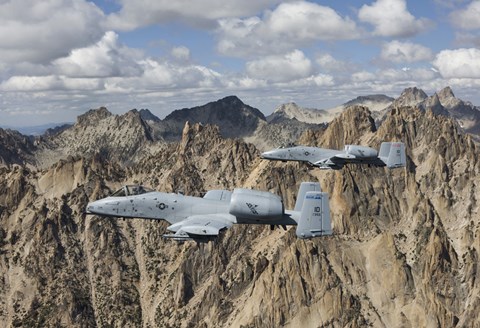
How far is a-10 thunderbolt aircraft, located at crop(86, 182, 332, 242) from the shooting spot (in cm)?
5178

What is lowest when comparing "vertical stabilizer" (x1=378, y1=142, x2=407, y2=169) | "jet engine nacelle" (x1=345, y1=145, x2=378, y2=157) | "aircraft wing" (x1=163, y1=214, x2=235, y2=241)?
"vertical stabilizer" (x1=378, y1=142, x2=407, y2=169)

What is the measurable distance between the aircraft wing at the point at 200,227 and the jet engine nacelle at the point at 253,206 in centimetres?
273

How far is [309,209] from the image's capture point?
175ft

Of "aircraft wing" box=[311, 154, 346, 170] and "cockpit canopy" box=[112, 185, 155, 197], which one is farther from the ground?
"cockpit canopy" box=[112, 185, 155, 197]

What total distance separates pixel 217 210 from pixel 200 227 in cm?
602

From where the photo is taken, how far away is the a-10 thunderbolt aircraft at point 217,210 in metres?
51.8

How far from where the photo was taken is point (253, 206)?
51688 mm

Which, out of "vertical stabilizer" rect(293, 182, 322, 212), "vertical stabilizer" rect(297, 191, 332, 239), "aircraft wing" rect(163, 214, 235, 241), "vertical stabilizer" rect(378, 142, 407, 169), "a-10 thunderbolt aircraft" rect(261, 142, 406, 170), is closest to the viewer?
→ "aircraft wing" rect(163, 214, 235, 241)

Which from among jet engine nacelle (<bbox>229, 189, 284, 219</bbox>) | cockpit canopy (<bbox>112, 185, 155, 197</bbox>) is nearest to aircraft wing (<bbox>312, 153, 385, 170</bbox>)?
jet engine nacelle (<bbox>229, 189, 284, 219</bbox>)

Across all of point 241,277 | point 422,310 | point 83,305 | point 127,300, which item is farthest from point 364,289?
point 83,305

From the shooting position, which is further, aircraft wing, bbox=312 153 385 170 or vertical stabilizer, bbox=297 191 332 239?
aircraft wing, bbox=312 153 385 170

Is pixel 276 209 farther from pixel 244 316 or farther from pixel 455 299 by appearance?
pixel 455 299

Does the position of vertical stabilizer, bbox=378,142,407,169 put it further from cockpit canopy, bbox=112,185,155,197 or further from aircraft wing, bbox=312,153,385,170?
cockpit canopy, bbox=112,185,155,197

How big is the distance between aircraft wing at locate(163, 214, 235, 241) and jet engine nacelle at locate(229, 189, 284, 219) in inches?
108
